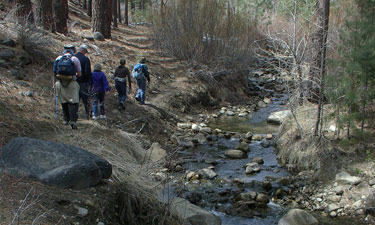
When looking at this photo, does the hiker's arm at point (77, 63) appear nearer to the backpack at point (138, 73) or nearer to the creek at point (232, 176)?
the creek at point (232, 176)

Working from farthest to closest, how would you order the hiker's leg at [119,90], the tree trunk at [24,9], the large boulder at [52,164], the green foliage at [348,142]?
the tree trunk at [24,9] → the hiker's leg at [119,90] → the green foliage at [348,142] → the large boulder at [52,164]

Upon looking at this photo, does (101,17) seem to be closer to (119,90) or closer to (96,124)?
(119,90)

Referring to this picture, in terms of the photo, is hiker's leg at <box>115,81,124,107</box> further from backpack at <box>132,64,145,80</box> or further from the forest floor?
backpack at <box>132,64,145,80</box>

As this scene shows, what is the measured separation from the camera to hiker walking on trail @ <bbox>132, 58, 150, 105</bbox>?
1159cm

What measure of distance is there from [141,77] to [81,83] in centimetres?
304

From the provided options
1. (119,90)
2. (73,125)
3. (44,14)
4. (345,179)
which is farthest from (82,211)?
(44,14)

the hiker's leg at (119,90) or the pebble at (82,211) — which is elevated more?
the hiker's leg at (119,90)

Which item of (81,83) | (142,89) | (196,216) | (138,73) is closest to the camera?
(196,216)

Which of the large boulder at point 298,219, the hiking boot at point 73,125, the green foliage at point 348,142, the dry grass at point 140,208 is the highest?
the hiking boot at point 73,125

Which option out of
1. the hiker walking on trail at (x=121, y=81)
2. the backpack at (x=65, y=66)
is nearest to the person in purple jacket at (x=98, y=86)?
the hiker walking on trail at (x=121, y=81)

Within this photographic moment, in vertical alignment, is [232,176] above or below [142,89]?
below

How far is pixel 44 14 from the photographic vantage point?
13.0 meters

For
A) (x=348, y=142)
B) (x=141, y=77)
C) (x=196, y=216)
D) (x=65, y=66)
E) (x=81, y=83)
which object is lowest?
(x=196, y=216)

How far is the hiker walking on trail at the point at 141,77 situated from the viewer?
11.6 m
